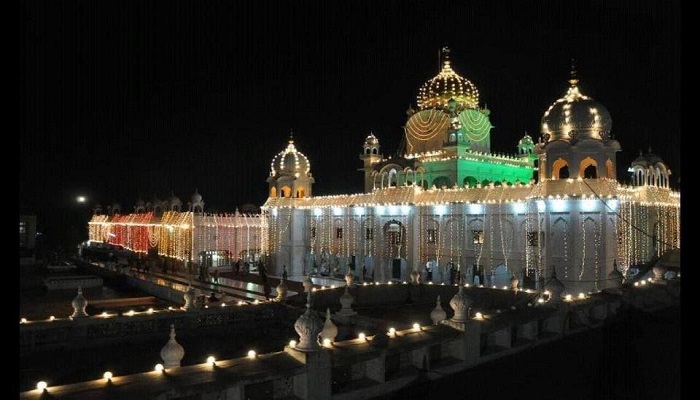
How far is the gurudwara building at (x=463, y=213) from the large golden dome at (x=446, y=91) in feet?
0.27

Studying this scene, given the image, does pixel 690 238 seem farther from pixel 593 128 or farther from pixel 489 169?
pixel 489 169

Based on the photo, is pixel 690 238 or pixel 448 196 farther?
pixel 448 196

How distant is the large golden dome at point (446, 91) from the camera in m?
34.1

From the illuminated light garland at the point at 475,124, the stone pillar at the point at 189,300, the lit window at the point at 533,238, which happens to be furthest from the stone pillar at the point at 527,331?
the illuminated light garland at the point at 475,124

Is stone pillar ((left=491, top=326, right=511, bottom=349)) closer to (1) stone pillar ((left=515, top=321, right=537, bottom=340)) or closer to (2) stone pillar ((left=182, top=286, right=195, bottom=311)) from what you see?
(1) stone pillar ((left=515, top=321, right=537, bottom=340))

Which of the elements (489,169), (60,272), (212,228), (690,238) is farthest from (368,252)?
(690,238)

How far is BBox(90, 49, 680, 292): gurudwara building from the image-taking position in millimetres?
22594

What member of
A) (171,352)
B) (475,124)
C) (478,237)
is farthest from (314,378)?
(475,124)

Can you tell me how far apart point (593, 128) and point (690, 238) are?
21231mm

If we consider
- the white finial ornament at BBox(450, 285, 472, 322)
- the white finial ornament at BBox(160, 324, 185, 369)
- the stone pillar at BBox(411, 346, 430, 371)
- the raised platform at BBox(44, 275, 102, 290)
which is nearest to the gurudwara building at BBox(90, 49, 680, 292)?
the white finial ornament at BBox(450, 285, 472, 322)

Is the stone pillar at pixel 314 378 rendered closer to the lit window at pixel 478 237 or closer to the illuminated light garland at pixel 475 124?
the lit window at pixel 478 237

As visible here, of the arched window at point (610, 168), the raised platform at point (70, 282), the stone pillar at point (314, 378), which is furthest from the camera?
the raised platform at point (70, 282)

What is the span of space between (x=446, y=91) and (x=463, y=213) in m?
10.6

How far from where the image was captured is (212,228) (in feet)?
121
